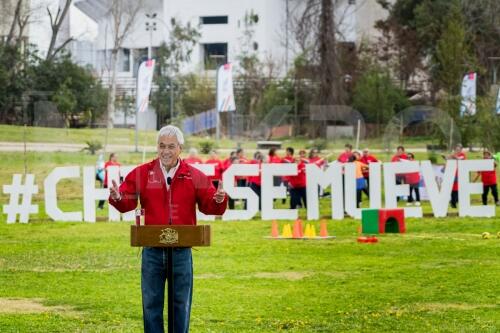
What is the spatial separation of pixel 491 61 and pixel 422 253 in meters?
49.8

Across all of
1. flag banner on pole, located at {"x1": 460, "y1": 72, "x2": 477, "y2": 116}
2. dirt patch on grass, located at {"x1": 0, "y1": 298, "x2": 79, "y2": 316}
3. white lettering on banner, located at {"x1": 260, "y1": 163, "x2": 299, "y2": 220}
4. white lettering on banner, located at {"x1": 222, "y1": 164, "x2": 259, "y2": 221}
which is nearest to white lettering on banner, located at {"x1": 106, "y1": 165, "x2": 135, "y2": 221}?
white lettering on banner, located at {"x1": 222, "y1": 164, "x2": 259, "y2": 221}

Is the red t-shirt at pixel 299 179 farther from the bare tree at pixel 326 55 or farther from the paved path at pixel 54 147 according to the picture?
the bare tree at pixel 326 55

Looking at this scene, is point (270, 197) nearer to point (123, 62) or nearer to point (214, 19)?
point (123, 62)

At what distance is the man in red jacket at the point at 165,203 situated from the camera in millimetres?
11656

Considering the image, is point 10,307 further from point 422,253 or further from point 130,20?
point 130,20

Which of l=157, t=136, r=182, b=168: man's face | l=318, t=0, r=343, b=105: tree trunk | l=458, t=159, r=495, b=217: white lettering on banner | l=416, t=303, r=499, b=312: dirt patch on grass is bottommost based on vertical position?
l=416, t=303, r=499, b=312: dirt patch on grass

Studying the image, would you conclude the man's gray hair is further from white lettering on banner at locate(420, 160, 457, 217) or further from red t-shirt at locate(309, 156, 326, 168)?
red t-shirt at locate(309, 156, 326, 168)

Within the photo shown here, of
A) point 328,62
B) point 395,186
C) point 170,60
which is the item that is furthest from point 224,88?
point 170,60

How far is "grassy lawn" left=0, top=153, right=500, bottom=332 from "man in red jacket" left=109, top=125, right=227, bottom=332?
10.1 feet

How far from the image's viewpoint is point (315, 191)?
34.2m

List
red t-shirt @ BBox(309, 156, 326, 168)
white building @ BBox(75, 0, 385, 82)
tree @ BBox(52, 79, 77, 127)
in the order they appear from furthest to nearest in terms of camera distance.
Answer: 1. white building @ BBox(75, 0, 385, 82)
2. tree @ BBox(52, 79, 77, 127)
3. red t-shirt @ BBox(309, 156, 326, 168)

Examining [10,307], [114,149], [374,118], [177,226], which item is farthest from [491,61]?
[177,226]

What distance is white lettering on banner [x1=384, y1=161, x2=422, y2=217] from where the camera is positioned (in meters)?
33.8

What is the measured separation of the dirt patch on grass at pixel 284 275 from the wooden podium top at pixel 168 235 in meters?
9.16
